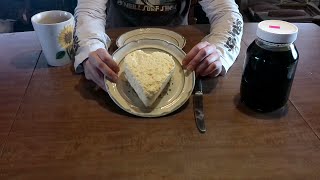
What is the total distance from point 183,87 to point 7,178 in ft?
1.31

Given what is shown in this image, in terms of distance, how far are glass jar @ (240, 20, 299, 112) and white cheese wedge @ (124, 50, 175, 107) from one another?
0.17 meters

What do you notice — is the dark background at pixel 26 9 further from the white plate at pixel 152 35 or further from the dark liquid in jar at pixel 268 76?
the dark liquid in jar at pixel 268 76

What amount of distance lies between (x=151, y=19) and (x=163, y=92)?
552mm

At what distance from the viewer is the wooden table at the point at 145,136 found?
0.54 m

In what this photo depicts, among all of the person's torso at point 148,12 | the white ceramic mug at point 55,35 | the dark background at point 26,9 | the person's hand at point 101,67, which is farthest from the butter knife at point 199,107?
the dark background at point 26,9

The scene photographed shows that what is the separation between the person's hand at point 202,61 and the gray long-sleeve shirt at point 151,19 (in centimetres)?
4

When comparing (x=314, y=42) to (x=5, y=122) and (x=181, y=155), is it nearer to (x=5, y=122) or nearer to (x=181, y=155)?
(x=181, y=155)

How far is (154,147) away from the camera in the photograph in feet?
Result: 1.93

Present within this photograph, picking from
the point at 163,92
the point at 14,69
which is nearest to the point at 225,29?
the point at 163,92

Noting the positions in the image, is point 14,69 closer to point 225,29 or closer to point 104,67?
point 104,67

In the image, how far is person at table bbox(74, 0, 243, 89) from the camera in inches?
29.7

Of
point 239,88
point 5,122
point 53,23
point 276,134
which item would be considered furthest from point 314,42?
point 5,122

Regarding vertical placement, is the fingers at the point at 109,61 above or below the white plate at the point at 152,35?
above

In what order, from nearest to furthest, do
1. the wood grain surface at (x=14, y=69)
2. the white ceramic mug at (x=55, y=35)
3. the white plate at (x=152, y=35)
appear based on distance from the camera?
the wood grain surface at (x=14, y=69) < the white ceramic mug at (x=55, y=35) < the white plate at (x=152, y=35)
